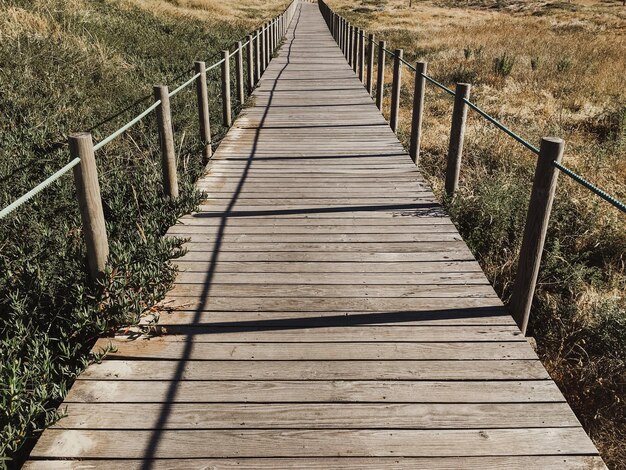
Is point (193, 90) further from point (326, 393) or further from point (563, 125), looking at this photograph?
point (326, 393)

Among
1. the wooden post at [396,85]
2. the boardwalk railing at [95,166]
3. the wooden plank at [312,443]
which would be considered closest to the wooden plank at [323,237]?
the boardwalk railing at [95,166]

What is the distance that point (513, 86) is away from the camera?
13.6 m

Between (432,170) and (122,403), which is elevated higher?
(122,403)

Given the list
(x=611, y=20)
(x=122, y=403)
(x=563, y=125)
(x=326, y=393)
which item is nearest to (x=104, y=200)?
Result: (x=122, y=403)

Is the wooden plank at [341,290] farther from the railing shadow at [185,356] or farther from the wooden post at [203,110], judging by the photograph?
the wooden post at [203,110]

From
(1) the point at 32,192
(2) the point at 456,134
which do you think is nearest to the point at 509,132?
(2) the point at 456,134

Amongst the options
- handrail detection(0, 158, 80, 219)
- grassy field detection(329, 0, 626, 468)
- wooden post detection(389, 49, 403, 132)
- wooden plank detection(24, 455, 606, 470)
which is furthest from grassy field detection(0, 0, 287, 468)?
grassy field detection(329, 0, 626, 468)

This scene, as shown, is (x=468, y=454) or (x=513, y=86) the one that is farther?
(x=513, y=86)

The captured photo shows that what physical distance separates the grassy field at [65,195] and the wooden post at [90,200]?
0.38 ft

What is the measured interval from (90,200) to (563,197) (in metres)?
5.44

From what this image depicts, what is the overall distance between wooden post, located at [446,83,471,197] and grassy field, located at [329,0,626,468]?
0.60ft

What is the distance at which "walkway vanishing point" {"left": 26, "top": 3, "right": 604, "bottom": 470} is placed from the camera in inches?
95.3

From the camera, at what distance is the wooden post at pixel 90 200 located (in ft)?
10.5

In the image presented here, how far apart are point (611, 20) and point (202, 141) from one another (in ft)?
120
